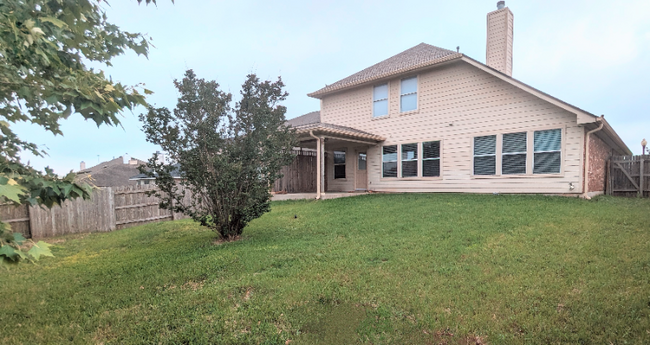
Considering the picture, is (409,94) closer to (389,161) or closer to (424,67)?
(424,67)

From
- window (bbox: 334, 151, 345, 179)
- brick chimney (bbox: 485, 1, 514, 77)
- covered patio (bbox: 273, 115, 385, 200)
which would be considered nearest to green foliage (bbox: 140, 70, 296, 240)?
covered patio (bbox: 273, 115, 385, 200)

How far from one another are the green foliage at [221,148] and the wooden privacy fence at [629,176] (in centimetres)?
1513

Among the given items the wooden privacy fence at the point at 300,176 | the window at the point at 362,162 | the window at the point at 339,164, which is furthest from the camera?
the window at the point at 339,164

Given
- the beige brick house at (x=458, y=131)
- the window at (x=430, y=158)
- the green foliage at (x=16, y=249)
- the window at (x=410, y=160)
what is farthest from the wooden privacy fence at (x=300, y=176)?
the green foliage at (x=16, y=249)

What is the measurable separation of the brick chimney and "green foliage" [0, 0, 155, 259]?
13239mm

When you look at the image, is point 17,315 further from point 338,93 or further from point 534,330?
point 338,93

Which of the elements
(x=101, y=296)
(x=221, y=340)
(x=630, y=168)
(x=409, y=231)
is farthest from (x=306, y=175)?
(x=630, y=168)

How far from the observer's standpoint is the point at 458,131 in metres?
11.7

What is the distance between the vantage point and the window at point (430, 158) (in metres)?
→ 12.3

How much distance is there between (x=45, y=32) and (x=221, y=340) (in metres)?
2.72

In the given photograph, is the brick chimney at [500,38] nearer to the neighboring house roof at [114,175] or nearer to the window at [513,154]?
the window at [513,154]

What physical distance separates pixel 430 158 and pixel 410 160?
87 centimetres

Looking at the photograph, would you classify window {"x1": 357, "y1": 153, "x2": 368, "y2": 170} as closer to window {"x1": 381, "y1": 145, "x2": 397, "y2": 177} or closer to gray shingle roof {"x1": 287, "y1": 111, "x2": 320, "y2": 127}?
window {"x1": 381, "y1": 145, "x2": 397, "y2": 177}

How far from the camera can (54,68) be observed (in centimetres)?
246
